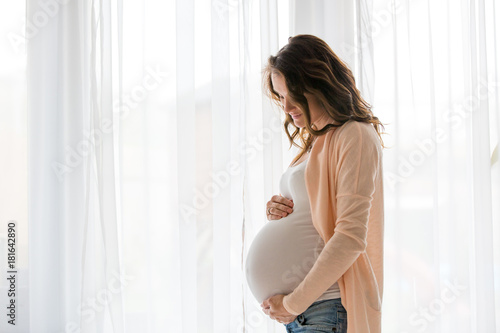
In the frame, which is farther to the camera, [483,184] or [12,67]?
[483,184]

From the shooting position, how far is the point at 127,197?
168 centimetres

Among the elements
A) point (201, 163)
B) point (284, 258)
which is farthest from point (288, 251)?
point (201, 163)

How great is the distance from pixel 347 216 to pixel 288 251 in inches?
7.0

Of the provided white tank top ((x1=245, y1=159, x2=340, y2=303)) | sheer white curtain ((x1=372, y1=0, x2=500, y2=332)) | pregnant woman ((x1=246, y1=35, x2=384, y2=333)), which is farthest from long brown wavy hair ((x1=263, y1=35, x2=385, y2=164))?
sheer white curtain ((x1=372, y1=0, x2=500, y2=332))

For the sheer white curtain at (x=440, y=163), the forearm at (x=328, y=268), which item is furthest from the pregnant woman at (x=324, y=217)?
the sheer white curtain at (x=440, y=163)

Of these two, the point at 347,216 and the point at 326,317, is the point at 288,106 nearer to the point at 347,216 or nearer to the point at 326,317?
the point at 347,216

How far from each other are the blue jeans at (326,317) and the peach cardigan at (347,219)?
0.10ft

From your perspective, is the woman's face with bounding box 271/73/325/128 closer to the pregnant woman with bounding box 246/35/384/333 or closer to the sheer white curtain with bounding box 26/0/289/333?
the pregnant woman with bounding box 246/35/384/333

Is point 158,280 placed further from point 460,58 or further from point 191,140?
point 460,58

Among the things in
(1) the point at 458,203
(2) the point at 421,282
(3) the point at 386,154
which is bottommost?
(2) the point at 421,282

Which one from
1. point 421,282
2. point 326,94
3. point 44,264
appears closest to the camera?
point 326,94

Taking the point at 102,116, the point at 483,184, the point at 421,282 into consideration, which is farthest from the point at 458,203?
the point at 102,116

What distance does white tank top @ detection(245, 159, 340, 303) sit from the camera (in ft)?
3.43

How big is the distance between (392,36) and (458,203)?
0.65 m
